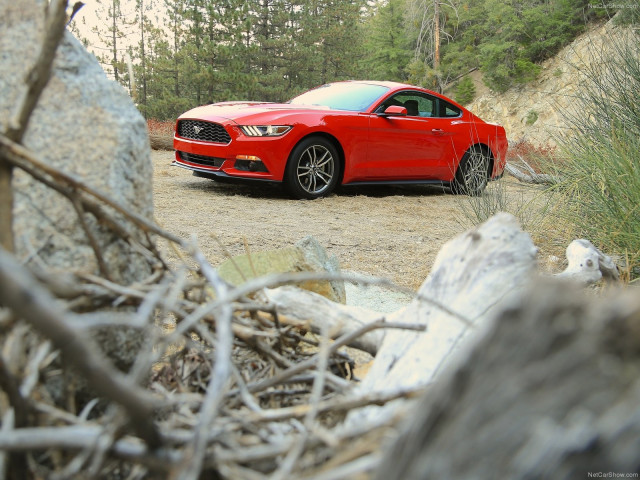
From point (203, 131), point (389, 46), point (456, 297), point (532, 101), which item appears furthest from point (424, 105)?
point (389, 46)

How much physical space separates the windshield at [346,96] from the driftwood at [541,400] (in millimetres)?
7579

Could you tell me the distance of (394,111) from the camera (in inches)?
314

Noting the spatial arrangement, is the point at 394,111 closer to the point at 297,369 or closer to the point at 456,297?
the point at 456,297

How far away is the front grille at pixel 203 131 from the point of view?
7078 millimetres

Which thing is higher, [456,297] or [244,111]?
[244,111]

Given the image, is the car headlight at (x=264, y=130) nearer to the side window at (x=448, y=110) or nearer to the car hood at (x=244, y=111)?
the car hood at (x=244, y=111)

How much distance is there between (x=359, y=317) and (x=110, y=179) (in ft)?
3.15

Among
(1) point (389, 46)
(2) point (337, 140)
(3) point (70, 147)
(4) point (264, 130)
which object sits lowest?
(3) point (70, 147)

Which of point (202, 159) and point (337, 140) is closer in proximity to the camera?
point (202, 159)

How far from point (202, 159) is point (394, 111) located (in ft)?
9.18

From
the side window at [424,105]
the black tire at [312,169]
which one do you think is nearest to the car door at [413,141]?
the side window at [424,105]

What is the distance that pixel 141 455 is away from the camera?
75 cm

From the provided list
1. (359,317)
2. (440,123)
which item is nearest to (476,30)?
(440,123)

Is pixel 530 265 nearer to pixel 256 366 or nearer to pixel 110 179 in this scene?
pixel 256 366
